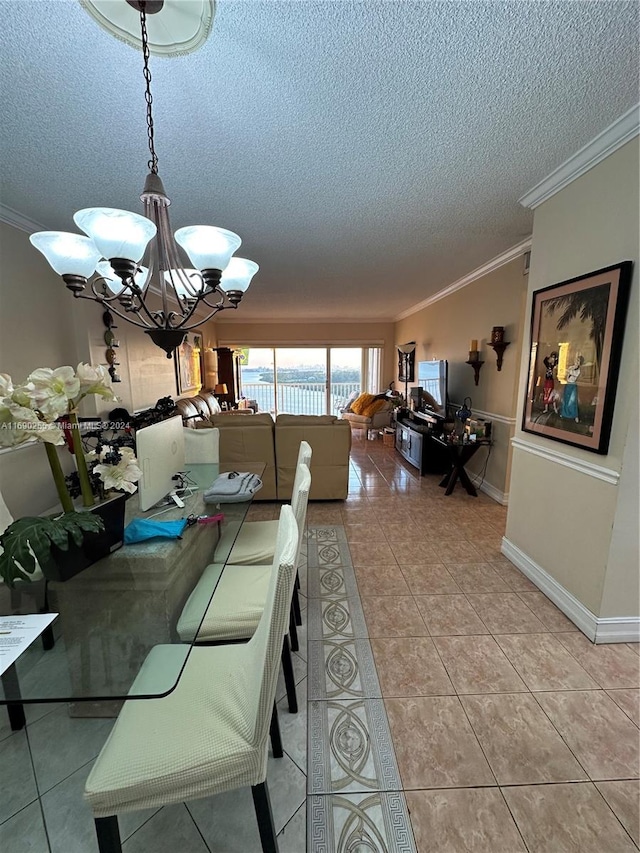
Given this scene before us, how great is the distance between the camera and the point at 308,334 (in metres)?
7.82

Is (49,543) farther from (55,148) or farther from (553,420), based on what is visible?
(553,420)

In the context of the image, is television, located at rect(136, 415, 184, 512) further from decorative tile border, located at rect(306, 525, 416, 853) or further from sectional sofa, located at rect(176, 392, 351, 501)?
sectional sofa, located at rect(176, 392, 351, 501)

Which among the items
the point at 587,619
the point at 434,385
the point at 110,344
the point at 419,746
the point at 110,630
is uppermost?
the point at 110,344

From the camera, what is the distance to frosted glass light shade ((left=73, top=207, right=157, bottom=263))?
45.9 inches

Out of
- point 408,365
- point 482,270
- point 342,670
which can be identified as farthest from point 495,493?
point 408,365

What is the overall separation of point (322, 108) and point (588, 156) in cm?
138

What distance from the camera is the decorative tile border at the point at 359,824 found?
1.04 meters

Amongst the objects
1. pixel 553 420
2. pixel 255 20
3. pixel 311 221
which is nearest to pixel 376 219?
pixel 311 221

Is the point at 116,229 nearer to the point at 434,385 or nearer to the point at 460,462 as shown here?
the point at 460,462

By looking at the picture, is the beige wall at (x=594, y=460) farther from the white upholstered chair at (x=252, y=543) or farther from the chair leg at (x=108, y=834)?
the chair leg at (x=108, y=834)

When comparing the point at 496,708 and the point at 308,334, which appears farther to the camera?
the point at 308,334

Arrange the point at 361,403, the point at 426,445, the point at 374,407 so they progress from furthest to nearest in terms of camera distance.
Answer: the point at 361,403
the point at 374,407
the point at 426,445

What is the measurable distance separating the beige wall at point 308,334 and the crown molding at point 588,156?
5.65 m

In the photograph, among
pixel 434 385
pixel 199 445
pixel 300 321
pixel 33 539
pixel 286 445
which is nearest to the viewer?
pixel 33 539
